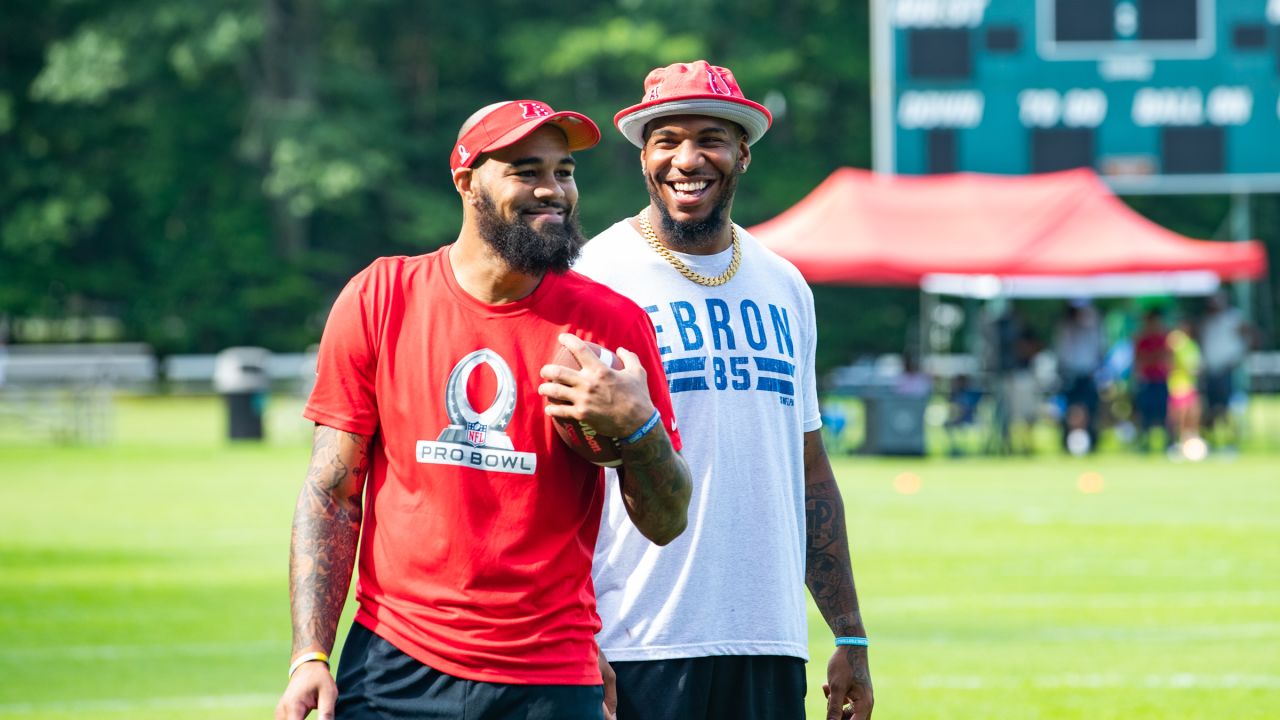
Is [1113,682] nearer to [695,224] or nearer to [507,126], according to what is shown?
[695,224]

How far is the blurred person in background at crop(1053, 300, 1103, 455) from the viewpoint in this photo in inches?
1079

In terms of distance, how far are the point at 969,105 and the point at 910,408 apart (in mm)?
4305

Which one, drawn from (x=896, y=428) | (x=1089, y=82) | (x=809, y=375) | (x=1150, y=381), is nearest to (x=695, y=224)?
(x=809, y=375)

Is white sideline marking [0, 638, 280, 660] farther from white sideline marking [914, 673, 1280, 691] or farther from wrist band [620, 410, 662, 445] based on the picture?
wrist band [620, 410, 662, 445]

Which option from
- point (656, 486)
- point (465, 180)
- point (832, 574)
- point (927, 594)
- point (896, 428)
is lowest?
point (896, 428)

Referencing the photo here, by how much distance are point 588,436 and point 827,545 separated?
146cm

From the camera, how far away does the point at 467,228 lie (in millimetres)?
4203

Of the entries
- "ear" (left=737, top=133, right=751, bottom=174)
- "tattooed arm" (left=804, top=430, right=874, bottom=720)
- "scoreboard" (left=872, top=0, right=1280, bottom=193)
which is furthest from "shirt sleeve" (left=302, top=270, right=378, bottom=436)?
"scoreboard" (left=872, top=0, right=1280, bottom=193)

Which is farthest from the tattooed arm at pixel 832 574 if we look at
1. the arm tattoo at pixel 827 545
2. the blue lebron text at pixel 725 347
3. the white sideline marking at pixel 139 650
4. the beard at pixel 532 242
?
the white sideline marking at pixel 139 650

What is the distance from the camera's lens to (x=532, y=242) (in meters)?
4.09

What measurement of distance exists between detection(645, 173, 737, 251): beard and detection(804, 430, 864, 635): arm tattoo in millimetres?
585

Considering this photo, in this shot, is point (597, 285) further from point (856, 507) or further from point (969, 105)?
point (969, 105)

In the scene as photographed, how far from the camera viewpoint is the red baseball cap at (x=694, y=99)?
491 cm

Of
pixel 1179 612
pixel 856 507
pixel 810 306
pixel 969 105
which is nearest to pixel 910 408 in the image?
pixel 969 105
